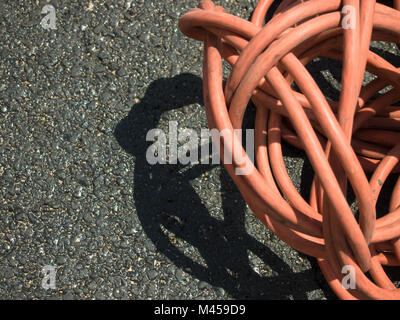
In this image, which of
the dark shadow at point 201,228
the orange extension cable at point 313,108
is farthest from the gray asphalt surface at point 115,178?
the orange extension cable at point 313,108

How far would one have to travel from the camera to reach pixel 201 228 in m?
0.99

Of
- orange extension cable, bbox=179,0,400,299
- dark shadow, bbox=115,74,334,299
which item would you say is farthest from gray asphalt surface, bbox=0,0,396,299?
orange extension cable, bbox=179,0,400,299

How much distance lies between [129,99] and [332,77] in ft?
1.51

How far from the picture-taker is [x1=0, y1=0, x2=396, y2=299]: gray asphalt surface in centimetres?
97

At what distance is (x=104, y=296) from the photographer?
0.95 metres

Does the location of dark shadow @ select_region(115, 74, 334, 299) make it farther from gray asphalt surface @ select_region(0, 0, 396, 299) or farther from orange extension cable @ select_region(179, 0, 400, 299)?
orange extension cable @ select_region(179, 0, 400, 299)

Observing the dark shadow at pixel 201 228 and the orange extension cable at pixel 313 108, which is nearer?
the orange extension cable at pixel 313 108

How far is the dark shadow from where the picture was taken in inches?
38.2

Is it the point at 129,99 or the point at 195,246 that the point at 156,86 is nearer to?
the point at 129,99

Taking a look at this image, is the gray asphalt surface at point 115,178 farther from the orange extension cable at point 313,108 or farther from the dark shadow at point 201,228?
the orange extension cable at point 313,108

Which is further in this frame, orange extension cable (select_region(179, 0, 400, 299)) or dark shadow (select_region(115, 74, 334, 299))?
dark shadow (select_region(115, 74, 334, 299))

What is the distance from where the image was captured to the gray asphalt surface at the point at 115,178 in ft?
3.18
